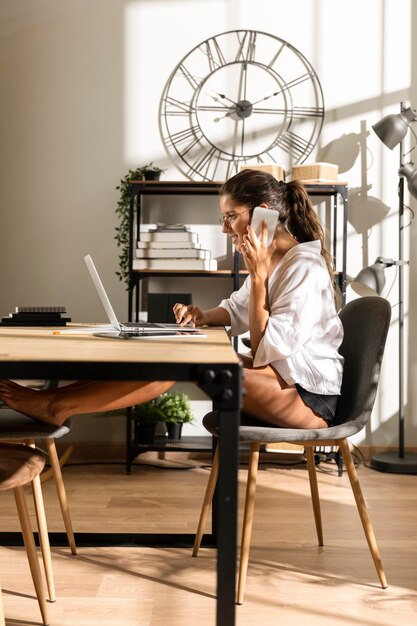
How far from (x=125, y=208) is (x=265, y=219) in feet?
5.96

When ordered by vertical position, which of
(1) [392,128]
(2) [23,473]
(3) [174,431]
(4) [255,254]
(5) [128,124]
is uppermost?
(5) [128,124]

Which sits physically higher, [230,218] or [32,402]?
[230,218]

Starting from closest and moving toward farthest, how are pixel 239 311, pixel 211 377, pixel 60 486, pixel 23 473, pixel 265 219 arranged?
pixel 211 377 < pixel 23 473 < pixel 265 219 < pixel 60 486 < pixel 239 311

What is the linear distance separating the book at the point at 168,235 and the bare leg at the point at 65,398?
1620 millimetres

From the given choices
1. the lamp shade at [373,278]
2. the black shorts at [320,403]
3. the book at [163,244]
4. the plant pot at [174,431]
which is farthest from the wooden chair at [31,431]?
the lamp shade at [373,278]

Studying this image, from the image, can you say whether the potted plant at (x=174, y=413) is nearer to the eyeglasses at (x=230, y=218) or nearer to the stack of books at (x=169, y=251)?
the stack of books at (x=169, y=251)

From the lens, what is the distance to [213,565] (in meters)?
2.35

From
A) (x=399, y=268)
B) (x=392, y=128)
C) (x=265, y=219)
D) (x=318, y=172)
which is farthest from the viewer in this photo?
(x=399, y=268)

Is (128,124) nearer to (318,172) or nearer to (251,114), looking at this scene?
(251,114)

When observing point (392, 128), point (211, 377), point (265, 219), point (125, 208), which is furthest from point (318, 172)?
point (211, 377)

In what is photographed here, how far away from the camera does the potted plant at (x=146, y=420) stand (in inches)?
146

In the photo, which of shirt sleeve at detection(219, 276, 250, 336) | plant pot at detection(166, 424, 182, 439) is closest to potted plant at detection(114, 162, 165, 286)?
plant pot at detection(166, 424, 182, 439)

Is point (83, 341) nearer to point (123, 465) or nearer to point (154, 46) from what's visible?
point (123, 465)

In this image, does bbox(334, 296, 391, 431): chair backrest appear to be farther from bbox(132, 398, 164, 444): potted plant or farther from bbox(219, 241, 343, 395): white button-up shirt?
bbox(132, 398, 164, 444): potted plant
